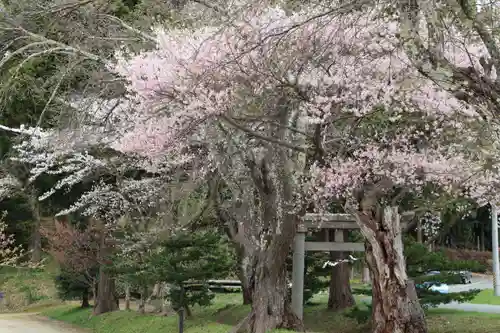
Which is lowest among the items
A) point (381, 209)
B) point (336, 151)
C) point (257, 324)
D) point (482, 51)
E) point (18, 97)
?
point (257, 324)

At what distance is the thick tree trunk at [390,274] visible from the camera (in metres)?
9.34

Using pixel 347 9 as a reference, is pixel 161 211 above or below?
below

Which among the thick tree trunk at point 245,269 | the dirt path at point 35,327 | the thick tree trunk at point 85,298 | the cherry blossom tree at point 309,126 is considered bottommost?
the dirt path at point 35,327

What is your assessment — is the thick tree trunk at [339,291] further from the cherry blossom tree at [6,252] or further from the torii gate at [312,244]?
the cherry blossom tree at [6,252]

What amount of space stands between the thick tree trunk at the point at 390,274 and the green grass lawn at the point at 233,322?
3265mm

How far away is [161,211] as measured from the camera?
1519 centimetres

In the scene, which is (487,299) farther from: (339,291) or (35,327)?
(35,327)

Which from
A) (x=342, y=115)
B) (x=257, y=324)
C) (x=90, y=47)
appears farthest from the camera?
(x=90, y=47)

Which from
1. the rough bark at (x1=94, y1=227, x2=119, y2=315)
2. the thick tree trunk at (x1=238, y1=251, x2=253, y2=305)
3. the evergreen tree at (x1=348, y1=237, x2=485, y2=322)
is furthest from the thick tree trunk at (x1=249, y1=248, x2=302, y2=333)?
the rough bark at (x1=94, y1=227, x2=119, y2=315)

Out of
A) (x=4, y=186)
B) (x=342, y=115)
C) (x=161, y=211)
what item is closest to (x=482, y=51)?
(x=342, y=115)

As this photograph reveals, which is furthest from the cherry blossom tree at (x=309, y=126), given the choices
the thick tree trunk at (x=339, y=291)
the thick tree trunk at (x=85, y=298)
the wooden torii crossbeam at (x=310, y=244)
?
the thick tree trunk at (x=85, y=298)

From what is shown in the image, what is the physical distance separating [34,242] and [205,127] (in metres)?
21.6

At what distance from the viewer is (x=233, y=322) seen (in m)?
14.6

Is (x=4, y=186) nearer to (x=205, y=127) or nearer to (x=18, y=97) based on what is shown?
(x=18, y=97)
